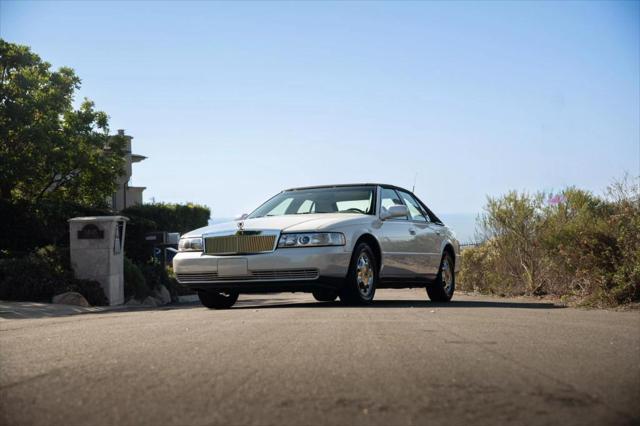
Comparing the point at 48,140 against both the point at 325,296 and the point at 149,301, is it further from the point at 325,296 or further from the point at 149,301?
the point at 325,296

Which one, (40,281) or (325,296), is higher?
(40,281)

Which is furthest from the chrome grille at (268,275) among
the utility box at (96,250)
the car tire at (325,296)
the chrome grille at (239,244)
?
the utility box at (96,250)

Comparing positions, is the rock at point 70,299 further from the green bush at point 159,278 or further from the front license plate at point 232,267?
the front license plate at point 232,267

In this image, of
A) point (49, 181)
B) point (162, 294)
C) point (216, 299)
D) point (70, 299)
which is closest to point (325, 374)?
point (216, 299)

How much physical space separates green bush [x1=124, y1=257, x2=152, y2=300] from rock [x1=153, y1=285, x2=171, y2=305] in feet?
2.73

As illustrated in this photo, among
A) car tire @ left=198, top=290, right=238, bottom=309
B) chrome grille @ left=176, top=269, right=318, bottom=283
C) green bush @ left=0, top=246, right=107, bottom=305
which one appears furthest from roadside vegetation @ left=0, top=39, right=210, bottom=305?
chrome grille @ left=176, top=269, right=318, bottom=283

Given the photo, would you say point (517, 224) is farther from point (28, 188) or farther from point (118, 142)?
point (118, 142)

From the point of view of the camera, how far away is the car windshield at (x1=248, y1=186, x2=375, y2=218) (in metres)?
11.9

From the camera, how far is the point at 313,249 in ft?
34.1

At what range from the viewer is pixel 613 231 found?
12.1 m

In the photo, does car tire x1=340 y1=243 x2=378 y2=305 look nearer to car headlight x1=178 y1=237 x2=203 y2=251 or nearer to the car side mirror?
the car side mirror

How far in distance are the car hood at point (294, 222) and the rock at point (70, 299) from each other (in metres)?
5.98

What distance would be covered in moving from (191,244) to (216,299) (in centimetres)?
98

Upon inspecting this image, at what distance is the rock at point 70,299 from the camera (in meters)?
16.2
